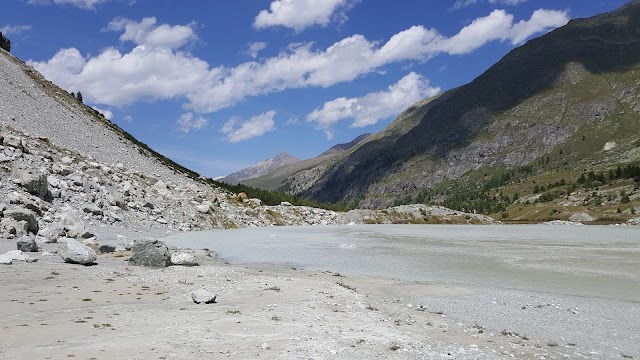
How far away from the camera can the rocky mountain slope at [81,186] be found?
43938 mm

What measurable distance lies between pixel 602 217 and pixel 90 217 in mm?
176829

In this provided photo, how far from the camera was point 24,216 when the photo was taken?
121 ft

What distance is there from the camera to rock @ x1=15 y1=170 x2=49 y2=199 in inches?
1858

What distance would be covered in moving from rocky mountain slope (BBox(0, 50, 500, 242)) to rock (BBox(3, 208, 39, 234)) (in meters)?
0.08

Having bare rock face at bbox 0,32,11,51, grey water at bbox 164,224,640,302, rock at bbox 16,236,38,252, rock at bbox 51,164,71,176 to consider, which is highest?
bare rock face at bbox 0,32,11,51

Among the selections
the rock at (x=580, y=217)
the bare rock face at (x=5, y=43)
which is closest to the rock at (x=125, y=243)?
the bare rock face at (x=5, y=43)

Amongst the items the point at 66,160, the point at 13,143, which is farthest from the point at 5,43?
the point at 13,143

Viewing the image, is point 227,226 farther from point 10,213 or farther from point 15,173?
point 10,213

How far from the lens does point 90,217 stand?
5328cm

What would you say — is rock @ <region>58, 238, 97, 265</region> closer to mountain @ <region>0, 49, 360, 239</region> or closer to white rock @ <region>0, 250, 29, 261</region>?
white rock @ <region>0, 250, 29, 261</region>

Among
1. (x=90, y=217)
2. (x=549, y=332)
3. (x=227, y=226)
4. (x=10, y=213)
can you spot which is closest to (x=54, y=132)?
(x=227, y=226)

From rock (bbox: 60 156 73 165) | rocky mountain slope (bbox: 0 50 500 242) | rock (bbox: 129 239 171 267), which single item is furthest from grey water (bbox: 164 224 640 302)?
rock (bbox: 60 156 73 165)

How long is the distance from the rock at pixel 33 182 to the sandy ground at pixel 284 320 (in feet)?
80.5

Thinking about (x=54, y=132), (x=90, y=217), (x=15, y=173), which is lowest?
(x=90, y=217)
